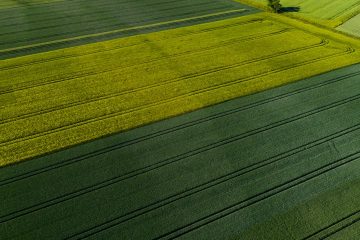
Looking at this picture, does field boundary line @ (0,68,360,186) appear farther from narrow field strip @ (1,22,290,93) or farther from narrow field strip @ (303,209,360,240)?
narrow field strip @ (303,209,360,240)

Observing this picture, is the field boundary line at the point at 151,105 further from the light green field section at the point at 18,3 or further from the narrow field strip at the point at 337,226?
the light green field section at the point at 18,3

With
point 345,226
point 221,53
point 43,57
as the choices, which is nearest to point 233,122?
point 345,226

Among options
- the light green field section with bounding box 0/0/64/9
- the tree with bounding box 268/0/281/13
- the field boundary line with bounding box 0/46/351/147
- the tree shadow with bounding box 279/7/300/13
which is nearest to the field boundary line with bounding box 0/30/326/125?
the field boundary line with bounding box 0/46/351/147

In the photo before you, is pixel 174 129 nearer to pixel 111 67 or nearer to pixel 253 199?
pixel 253 199

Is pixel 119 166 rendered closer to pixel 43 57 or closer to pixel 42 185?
pixel 42 185

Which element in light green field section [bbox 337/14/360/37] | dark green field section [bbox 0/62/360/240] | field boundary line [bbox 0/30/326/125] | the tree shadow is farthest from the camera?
the tree shadow

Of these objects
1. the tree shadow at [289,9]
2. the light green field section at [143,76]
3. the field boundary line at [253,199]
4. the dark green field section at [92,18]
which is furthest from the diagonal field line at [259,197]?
the tree shadow at [289,9]
